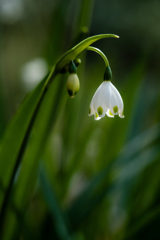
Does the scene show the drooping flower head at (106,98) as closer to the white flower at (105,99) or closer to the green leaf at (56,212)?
the white flower at (105,99)

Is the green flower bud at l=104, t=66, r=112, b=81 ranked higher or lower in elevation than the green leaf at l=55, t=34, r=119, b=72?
lower

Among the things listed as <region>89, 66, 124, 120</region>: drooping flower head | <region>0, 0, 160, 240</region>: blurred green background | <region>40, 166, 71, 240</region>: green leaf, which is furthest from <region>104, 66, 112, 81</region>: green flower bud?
<region>40, 166, 71, 240</region>: green leaf

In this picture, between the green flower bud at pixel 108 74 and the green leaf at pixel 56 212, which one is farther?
the green leaf at pixel 56 212

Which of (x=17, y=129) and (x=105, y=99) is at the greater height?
(x=17, y=129)

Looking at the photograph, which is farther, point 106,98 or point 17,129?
point 17,129

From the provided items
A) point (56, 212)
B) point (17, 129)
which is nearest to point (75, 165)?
point (56, 212)

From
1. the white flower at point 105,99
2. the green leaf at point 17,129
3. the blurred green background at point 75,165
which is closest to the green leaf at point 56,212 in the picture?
the blurred green background at point 75,165

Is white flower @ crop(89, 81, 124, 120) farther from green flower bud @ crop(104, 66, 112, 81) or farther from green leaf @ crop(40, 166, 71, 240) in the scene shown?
green leaf @ crop(40, 166, 71, 240)

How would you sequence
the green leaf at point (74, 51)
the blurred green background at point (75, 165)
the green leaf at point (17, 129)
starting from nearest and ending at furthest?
the green leaf at point (74, 51) → the green leaf at point (17, 129) → the blurred green background at point (75, 165)

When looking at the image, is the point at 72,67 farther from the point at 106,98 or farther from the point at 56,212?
the point at 56,212

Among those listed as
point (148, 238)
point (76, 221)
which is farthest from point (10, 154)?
point (148, 238)

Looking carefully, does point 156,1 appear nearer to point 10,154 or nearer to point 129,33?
point 129,33

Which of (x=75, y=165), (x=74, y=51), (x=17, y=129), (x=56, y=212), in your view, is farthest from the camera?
(x=75, y=165)
